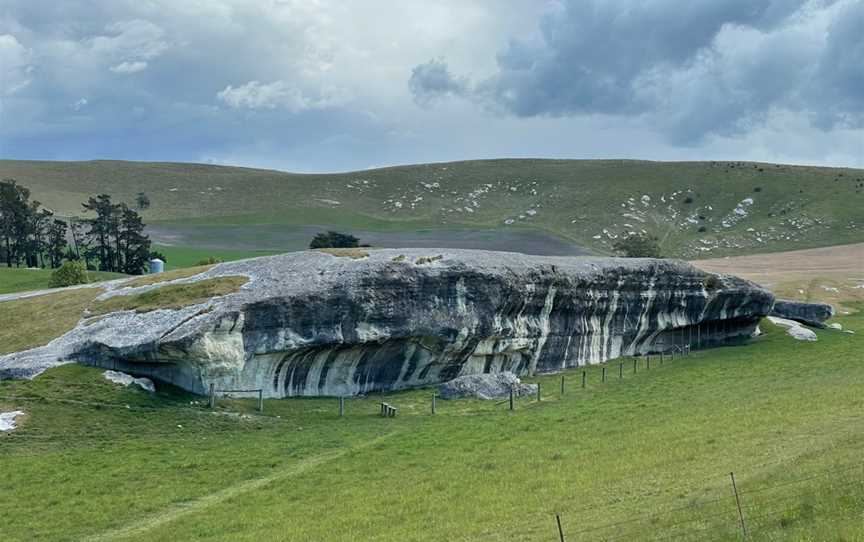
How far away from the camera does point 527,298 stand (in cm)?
5403

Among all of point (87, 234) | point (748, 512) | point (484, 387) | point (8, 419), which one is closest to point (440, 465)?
point (748, 512)

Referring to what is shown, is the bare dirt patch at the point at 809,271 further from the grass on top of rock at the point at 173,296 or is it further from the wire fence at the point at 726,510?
the wire fence at the point at 726,510

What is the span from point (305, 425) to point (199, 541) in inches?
691

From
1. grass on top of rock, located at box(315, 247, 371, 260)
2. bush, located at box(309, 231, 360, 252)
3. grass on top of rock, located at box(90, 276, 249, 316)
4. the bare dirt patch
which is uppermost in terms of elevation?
grass on top of rock, located at box(315, 247, 371, 260)

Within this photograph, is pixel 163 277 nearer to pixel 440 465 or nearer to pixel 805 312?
pixel 440 465

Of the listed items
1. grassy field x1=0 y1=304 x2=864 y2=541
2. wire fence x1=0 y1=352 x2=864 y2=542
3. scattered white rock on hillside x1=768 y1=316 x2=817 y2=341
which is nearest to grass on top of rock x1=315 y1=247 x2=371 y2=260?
grassy field x1=0 y1=304 x2=864 y2=541

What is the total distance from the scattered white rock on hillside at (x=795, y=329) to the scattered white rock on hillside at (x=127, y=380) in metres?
50.6

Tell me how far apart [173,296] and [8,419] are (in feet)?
39.1

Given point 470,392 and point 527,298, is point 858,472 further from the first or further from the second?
point 527,298

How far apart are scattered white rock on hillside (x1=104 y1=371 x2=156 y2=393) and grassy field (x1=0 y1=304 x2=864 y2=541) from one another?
0.58 meters

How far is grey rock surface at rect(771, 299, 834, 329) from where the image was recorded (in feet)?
250

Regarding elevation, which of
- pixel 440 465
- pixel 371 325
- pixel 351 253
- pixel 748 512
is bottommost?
pixel 440 465

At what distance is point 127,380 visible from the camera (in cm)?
4066

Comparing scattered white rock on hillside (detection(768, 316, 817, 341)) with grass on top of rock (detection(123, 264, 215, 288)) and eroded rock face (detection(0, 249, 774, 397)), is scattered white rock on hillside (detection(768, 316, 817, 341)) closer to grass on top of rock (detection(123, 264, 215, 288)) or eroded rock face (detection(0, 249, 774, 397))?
eroded rock face (detection(0, 249, 774, 397))
